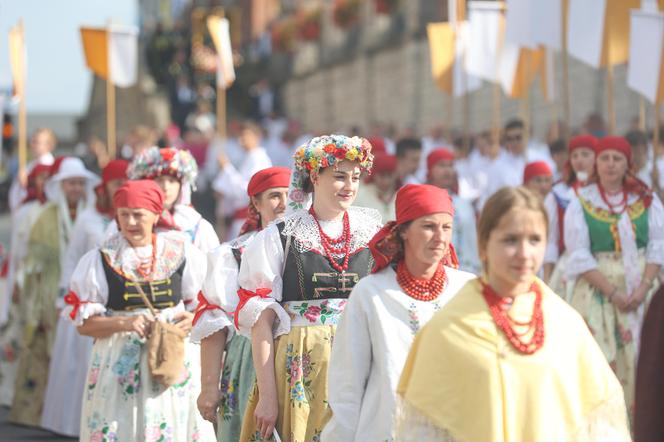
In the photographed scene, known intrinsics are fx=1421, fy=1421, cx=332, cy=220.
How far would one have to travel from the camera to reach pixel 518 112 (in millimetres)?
23625

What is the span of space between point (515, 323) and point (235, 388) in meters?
2.10

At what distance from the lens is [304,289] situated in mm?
5949

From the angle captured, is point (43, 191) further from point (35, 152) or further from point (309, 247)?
point (309, 247)

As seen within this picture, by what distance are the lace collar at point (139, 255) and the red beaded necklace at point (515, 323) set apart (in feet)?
9.46

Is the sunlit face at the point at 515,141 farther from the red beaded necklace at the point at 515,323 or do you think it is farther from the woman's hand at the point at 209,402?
the red beaded necklace at the point at 515,323

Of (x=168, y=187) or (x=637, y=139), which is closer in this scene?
(x=168, y=187)

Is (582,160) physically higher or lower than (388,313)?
higher

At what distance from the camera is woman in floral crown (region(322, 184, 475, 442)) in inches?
204

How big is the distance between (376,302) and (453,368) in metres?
0.63

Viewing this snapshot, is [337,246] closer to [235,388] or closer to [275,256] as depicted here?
[275,256]

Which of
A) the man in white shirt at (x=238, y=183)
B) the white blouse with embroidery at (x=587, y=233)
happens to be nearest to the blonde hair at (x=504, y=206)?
the white blouse with embroidery at (x=587, y=233)

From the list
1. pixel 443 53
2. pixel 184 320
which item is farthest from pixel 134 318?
pixel 443 53

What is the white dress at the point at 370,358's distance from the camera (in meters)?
5.17

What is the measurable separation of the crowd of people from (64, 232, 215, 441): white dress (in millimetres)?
10
